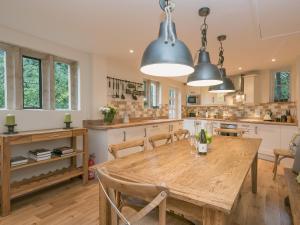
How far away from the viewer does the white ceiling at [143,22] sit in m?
1.82

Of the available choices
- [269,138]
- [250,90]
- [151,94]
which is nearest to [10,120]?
[151,94]

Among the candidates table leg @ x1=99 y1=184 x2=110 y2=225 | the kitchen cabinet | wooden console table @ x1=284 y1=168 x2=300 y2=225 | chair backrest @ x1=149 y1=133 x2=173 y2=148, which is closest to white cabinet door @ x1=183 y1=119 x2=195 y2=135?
the kitchen cabinet

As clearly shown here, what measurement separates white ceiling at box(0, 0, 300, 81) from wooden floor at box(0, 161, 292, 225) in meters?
2.19

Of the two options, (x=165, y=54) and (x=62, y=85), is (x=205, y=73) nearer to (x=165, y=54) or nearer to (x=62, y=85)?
(x=165, y=54)

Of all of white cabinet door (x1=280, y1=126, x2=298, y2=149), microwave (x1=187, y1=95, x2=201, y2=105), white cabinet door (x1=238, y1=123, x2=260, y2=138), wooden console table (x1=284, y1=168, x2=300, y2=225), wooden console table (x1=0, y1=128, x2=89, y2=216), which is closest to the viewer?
wooden console table (x1=284, y1=168, x2=300, y2=225)

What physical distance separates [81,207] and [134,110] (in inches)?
102

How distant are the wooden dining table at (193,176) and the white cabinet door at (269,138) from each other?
270cm

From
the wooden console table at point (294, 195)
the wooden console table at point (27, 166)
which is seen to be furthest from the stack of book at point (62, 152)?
the wooden console table at point (294, 195)

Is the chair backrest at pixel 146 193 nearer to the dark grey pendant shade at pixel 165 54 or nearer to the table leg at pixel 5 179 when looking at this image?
the dark grey pendant shade at pixel 165 54

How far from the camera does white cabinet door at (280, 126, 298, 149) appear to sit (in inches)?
149

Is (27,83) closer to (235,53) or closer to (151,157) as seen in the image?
(151,157)

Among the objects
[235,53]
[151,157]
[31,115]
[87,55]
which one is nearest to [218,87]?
[235,53]

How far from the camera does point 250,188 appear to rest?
2.73 metres

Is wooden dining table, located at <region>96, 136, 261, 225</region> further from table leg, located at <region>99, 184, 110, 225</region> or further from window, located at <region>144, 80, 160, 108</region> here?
window, located at <region>144, 80, 160, 108</region>
